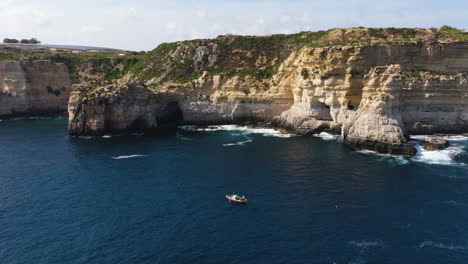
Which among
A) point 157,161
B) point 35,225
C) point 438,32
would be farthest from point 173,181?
point 438,32

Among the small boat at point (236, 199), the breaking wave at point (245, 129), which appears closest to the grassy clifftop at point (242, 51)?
the breaking wave at point (245, 129)

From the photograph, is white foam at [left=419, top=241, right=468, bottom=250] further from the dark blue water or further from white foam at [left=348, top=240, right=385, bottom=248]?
white foam at [left=348, top=240, right=385, bottom=248]

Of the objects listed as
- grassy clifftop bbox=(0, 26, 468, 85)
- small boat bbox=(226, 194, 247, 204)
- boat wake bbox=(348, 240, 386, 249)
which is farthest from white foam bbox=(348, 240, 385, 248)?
grassy clifftop bbox=(0, 26, 468, 85)

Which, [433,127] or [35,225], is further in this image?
[433,127]

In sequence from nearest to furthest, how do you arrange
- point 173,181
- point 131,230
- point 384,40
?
point 131,230, point 173,181, point 384,40

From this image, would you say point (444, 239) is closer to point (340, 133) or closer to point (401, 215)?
point (401, 215)

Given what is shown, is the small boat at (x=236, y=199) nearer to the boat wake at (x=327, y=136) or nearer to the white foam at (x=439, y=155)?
the white foam at (x=439, y=155)
